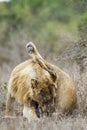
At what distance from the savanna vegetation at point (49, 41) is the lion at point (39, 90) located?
0.61ft

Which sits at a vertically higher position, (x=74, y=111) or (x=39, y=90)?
(x=39, y=90)

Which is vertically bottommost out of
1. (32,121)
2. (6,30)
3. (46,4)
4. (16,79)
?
(32,121)

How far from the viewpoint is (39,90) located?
384 inches

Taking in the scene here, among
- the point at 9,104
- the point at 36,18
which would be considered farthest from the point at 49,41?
the point at 9,104

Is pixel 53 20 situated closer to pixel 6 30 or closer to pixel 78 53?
pixel 6 30

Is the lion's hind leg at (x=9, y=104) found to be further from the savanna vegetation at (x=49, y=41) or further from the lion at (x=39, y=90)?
the savanna vegetation at (x=49, y=41)

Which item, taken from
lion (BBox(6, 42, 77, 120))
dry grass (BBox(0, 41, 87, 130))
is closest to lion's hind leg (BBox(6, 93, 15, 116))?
lion (BBox(6, 42, 77, 120))

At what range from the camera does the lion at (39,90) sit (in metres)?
9.77

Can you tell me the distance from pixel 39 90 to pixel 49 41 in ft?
66.5

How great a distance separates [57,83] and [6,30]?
2752 cm

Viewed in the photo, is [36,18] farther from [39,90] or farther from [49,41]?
[39,90]

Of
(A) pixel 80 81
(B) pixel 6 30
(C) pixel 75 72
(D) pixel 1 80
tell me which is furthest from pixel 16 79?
(B) pixel 6 30

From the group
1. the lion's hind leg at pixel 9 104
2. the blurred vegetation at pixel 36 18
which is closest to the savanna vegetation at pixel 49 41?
the blurred vegetation at pixel 36 18

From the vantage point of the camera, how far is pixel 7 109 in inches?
406
